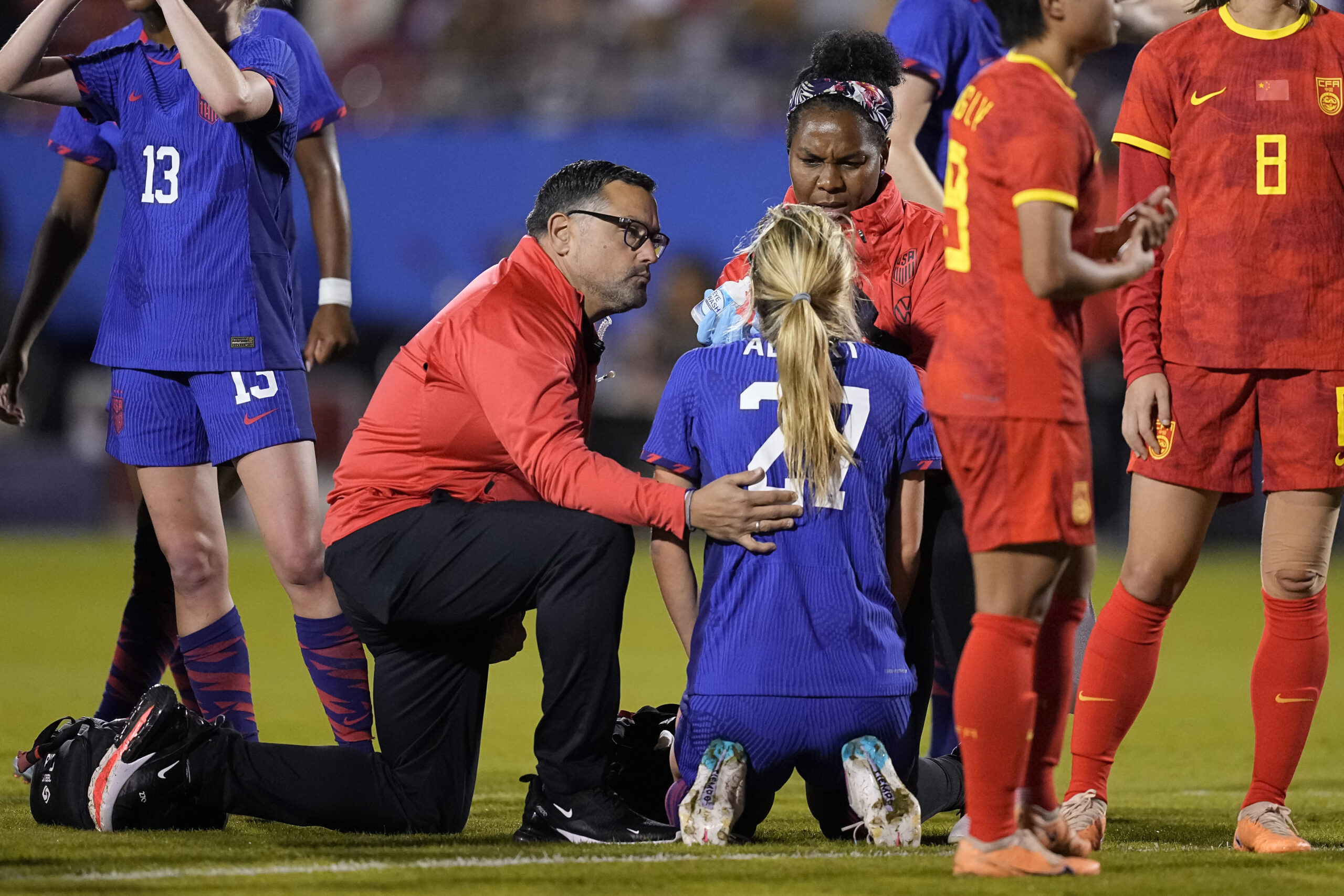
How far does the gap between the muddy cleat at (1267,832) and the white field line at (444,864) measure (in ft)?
2.10

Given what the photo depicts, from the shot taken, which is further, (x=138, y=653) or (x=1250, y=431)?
(x=138, y=653)

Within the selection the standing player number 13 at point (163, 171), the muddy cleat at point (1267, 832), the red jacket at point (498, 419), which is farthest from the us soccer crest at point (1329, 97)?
the standing player number 13 at point (163, 171)

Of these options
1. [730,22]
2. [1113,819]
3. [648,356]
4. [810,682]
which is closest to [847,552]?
[810,682]

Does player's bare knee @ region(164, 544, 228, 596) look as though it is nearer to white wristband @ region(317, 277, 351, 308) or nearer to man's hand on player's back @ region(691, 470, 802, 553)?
white wristband @ region(317, 277, 351, 308)

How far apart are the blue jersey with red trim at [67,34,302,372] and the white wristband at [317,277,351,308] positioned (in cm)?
30

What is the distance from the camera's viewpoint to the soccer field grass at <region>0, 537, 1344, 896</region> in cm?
263

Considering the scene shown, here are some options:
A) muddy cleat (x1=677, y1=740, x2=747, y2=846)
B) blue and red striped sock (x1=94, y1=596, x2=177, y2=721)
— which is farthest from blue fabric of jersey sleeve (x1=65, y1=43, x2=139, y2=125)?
muddy cleat (x1=677, y1=740, x2=747, y2=846)

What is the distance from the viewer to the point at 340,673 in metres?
3.90

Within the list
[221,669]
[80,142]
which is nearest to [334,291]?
[80,142]

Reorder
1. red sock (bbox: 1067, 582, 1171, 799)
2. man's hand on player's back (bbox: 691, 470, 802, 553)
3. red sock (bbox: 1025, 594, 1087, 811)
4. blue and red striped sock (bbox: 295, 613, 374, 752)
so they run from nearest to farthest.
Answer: red sock (bbox: 1025, 594, 1087, 811) → man's hand on player's back (bbox: 691, 470, 802, 553) → red sock (bbox: 1067, 582, 1171, 799) → blue and red striped sock (bbox: 295, 613, 374, 752)

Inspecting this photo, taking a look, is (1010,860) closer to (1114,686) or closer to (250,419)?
(1114,686)

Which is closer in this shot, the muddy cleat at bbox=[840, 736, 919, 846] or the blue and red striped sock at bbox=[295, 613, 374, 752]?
the muddy cleat at bbox=[840, 736, 919, 846]

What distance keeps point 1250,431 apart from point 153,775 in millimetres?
2349

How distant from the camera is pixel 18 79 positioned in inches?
158
